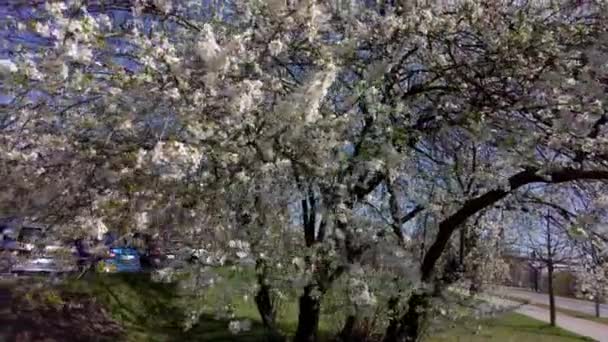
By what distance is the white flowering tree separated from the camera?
487cm

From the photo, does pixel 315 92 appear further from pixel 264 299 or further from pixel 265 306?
pixel 265 306

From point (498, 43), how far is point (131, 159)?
3.33 m

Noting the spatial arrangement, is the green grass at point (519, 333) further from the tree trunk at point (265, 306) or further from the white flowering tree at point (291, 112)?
the white flowering tree at point (291, 112)

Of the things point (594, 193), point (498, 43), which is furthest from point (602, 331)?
point (498, 43)

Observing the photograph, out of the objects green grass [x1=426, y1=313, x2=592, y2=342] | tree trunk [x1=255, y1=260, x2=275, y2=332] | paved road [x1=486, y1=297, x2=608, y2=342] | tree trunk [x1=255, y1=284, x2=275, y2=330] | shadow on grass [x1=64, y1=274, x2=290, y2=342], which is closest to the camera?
tree trunk [x1=255, y1=260, x2=275, y2=332]

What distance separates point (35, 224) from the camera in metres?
5.62

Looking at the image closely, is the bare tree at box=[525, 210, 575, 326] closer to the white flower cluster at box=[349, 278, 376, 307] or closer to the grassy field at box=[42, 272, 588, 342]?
the grassy field at box=[42, 272, 588, 342]

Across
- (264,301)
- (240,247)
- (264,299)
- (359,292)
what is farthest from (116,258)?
(264,301)

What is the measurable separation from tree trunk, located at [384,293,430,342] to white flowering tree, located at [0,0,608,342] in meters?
0.36

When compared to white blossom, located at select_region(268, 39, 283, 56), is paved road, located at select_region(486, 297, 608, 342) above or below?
below

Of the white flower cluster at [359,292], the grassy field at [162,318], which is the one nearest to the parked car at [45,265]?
the white flower cluster at [359,292]

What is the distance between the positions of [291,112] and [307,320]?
4.24m

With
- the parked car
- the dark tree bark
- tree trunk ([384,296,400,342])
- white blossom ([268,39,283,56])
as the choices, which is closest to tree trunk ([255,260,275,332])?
the dark tree bark

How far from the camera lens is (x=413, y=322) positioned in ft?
27.0
